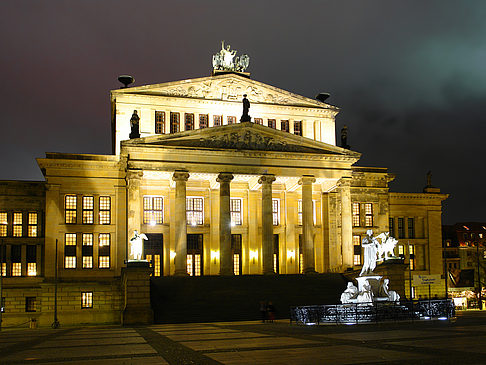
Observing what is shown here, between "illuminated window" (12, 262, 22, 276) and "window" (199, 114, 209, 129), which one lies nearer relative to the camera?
"illuminated window" (12, 262, 22, 276)

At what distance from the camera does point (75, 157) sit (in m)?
55.6

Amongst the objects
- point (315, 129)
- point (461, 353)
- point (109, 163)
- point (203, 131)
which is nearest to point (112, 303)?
point (109, 163)

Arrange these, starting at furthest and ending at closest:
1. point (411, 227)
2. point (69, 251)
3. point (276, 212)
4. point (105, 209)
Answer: point (411, 227)
point (276, 212)
point (105, 209)
point (69, 251)

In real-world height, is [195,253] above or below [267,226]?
below

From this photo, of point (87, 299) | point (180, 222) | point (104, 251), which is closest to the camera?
point (180, 222)

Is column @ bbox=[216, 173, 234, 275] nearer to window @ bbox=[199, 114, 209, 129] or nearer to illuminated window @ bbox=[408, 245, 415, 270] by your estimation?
window @ bbox=[199, 114, 209, 129]

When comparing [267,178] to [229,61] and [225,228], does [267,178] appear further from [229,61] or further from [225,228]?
[229,61]

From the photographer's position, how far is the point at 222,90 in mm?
59125

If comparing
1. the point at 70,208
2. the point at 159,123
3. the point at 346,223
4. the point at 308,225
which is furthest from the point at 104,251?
the point at 346,223

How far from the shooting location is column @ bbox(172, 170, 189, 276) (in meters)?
50.4

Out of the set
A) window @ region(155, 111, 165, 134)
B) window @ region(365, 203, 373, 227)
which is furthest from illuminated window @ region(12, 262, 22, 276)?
window @ region(365, 203, 373, 227)

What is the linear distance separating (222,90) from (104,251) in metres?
19.2

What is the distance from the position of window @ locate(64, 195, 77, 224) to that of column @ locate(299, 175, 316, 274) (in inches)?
833

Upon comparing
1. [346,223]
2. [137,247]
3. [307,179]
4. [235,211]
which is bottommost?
[137,247]
